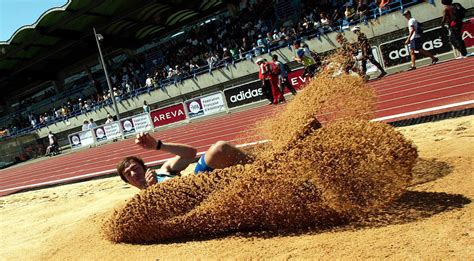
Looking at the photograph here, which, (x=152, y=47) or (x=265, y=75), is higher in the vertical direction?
(x=152, y=47)

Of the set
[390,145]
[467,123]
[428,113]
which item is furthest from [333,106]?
[428,113]

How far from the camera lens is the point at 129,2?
27.3 metres

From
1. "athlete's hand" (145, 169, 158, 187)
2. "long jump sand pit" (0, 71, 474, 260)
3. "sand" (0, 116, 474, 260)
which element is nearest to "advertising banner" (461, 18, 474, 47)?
"sand" (0, 116, 474, 260)

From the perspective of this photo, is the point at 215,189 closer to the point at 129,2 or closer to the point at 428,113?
the point at 428,113

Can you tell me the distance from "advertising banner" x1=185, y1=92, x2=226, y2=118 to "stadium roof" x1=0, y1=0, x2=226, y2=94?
9.84 metres

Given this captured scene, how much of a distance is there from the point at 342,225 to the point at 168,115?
59.6 feet

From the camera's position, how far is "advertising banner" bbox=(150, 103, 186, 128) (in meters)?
20.4

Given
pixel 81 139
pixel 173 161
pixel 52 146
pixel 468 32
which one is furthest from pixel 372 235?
pixel 52 146

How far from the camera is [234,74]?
901 inches

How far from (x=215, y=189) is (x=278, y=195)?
519 mm

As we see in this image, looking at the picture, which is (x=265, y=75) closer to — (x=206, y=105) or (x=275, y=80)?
(x=275, y=80)

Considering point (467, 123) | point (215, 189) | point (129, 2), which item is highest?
point (129, 2)

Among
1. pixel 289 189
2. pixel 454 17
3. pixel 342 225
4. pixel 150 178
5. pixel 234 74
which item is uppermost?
pixel 234 74

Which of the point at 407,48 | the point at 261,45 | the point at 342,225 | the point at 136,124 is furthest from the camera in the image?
the point at 136,124
